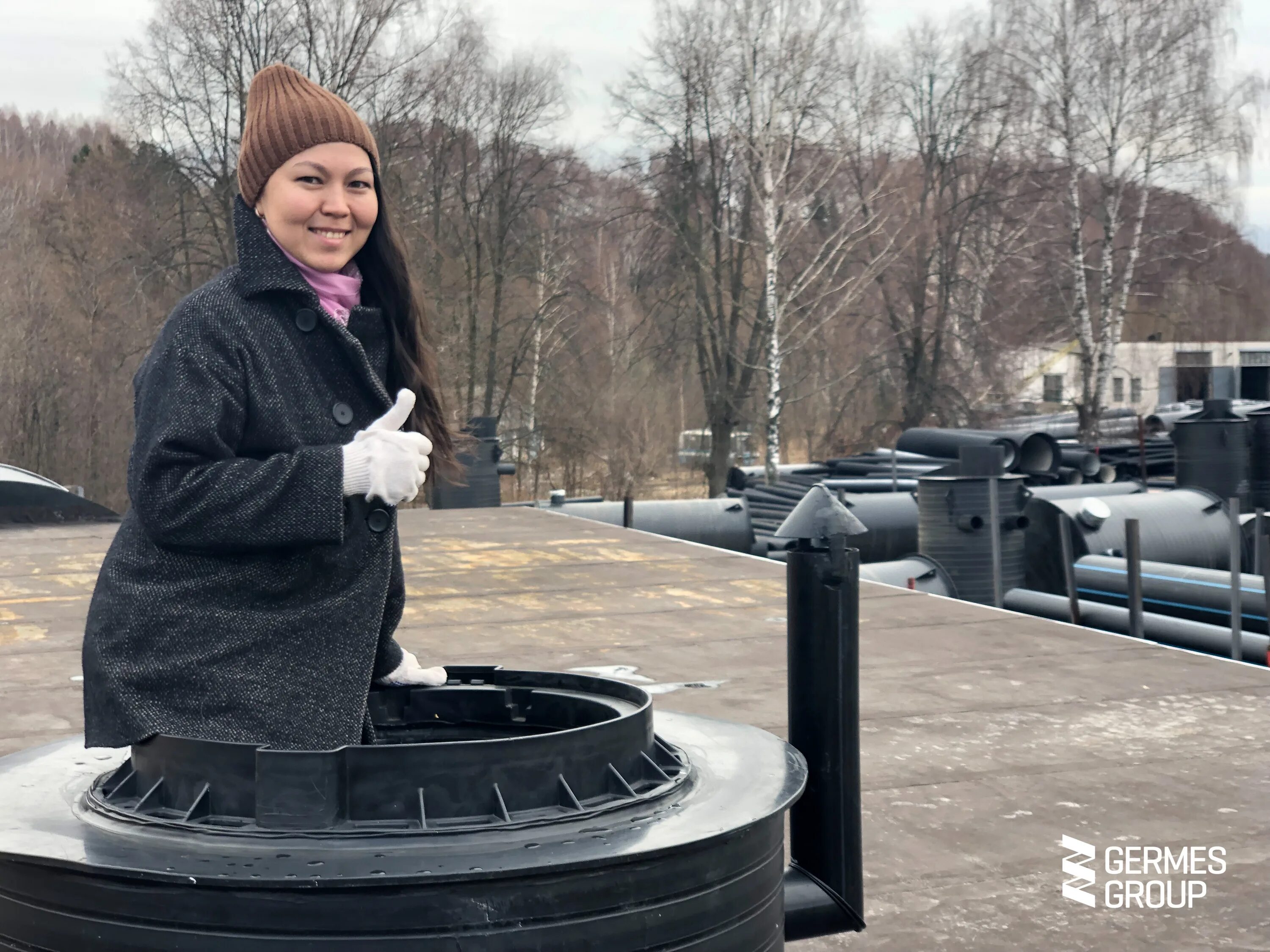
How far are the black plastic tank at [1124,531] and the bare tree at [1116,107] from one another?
1411cm

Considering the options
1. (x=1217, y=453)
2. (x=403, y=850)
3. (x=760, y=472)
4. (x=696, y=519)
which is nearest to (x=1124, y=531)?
Answer: (x=1217, y=453)

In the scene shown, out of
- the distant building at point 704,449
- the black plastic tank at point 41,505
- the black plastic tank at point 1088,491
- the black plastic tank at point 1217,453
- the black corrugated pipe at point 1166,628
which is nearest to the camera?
the black corrugated pipe at point 1166,628

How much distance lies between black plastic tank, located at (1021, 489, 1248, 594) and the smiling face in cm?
1102

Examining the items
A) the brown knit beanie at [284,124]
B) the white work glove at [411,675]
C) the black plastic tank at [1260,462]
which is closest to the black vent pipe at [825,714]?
the white work glove at [411,675]

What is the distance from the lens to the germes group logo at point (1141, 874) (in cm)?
359

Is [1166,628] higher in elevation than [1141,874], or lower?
lower

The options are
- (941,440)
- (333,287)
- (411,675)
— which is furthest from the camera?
(941,440)

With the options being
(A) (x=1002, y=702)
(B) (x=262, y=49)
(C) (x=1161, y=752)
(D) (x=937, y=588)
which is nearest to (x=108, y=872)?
(C) (x=1161, y=752)

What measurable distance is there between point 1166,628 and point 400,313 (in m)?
8.20

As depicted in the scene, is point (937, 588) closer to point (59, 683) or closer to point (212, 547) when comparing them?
point (59, 683)

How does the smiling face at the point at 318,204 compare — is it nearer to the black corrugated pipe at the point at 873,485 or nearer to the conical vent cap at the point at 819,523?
the conical vent cap at the point at 819,523

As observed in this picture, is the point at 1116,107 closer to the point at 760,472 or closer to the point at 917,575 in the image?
the point at 760,472

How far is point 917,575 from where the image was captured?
1191 centimetres

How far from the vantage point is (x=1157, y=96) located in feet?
89.1
